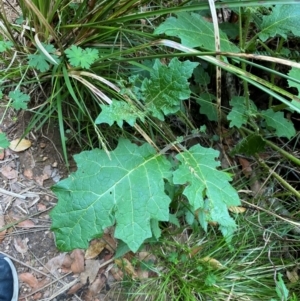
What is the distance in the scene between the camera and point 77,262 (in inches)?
62.8

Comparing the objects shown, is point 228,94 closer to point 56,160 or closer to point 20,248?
point 56,160

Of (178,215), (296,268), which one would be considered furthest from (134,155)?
(296,268)

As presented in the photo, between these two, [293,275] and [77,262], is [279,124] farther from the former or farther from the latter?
[77,262]

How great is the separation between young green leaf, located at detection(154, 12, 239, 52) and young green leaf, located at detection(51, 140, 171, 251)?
42 centimetres

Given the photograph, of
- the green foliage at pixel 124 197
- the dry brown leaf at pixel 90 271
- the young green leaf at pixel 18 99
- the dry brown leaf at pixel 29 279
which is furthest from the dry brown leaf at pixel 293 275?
the young green leaf at pixel 18 99

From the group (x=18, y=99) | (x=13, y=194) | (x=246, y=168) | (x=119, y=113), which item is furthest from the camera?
(x=246, y=168)

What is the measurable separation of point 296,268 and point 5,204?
1.17 meters

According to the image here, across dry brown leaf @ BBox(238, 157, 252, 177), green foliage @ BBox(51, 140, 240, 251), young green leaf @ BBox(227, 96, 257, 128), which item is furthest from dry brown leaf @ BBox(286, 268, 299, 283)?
young green leaf @ BBox(227, 96, 257, 128)

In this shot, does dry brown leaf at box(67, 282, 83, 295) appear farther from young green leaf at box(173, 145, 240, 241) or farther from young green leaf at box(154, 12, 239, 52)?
young green leaf at box(154, 12, 239, 52)

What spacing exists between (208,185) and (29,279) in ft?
2.54

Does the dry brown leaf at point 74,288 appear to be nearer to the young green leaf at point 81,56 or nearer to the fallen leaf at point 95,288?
the fallen leaf at point 95,288

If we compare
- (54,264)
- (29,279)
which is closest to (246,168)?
(54,264)

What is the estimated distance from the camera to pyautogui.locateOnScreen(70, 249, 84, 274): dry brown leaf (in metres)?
1.59

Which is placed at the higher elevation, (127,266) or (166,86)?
(166,86)
